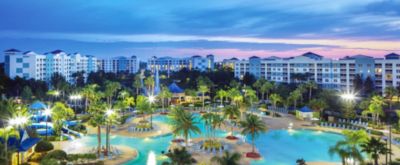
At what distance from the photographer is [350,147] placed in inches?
896

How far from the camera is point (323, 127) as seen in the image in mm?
46719

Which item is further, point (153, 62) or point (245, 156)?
point (153, 62)

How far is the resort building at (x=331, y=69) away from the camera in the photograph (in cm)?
7694

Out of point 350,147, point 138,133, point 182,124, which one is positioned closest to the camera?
point 350,147

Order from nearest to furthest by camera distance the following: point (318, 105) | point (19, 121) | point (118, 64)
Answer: point (19, 121) < point (318, 105) < point (118, 64)

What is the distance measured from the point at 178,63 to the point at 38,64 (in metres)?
95.5

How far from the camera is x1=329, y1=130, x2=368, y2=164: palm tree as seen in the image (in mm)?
22109

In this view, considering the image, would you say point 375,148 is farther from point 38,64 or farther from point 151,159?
point 38,64

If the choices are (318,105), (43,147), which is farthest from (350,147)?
(318,105)

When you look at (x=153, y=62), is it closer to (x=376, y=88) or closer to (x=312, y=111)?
(x=376, y=88)

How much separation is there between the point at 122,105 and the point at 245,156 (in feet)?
84.8

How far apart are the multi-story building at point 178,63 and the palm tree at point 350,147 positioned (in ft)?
470

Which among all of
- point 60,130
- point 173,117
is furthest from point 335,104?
point 60,130

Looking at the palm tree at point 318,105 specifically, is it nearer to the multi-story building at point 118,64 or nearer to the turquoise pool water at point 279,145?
the turquoise pool water at point 279,145
